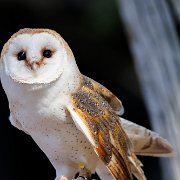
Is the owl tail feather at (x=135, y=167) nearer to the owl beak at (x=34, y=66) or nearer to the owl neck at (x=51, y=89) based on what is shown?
the owl neck at (x=51, y=89)

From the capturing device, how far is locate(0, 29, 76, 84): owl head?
227 cm

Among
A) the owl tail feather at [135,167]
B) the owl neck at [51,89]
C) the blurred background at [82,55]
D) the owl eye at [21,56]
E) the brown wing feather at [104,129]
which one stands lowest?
the blurred background at [82,55]

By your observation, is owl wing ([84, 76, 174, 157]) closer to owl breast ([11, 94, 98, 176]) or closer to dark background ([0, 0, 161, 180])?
owl breast ([11, 94, 98, 176])

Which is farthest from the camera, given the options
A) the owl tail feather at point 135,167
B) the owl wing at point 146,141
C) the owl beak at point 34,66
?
the owl wing at point 146,141

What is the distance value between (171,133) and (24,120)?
153 centimetres

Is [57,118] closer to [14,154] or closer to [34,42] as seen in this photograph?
[34,42]

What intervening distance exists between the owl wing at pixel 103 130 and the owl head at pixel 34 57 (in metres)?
0.13

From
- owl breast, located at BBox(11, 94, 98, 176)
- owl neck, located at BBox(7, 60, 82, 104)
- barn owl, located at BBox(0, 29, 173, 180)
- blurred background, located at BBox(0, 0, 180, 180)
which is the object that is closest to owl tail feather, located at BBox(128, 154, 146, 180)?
barn owl, located at BBox(0, 29, 173, 180)

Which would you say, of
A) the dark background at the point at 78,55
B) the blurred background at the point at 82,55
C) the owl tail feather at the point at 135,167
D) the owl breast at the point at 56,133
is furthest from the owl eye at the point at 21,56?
the dark background at the point at 78,55

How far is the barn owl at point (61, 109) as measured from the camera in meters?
2.29

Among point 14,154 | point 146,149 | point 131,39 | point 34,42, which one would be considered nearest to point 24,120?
point 34,42

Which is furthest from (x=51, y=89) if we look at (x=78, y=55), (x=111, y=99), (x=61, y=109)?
(x=78, y=55)

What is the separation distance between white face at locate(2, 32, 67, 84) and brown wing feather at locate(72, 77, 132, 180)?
137 mm

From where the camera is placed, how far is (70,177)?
2504mm
